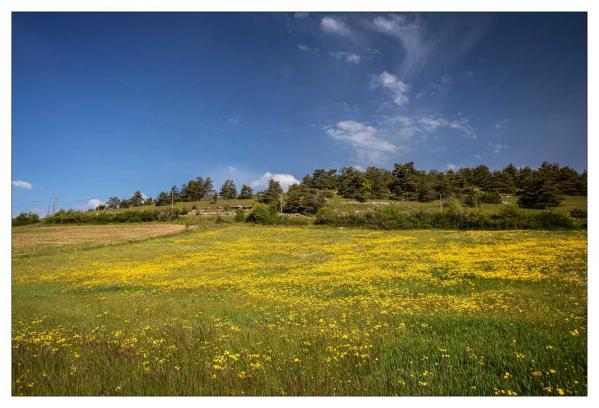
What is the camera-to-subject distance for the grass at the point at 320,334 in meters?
4.74

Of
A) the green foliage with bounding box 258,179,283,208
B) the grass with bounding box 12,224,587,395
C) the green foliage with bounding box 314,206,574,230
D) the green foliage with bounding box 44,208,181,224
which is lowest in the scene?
the grass with bounding box 12,224,587,395

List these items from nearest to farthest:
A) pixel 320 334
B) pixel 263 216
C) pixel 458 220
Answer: pixel 320 334
pixel 458 220
pixel 263 216

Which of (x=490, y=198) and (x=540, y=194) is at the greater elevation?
(x=490, y=198)

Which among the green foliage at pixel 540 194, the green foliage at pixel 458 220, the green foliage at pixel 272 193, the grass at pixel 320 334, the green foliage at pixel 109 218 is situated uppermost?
the green foliage at pixel 272 193

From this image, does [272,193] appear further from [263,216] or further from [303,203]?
[263,216]

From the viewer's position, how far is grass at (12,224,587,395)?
15.6 feet

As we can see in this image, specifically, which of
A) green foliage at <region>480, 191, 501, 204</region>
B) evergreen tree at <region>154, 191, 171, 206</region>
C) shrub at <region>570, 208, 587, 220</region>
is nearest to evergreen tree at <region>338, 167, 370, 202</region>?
green foliage at <region>480, 191, 501, 204</region>

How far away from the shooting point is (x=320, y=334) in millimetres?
6848

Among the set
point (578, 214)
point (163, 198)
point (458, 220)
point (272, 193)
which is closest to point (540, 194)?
point (578, 214)

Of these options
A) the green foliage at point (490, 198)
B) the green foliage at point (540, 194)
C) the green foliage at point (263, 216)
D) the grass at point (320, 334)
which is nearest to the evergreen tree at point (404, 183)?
the green foliage at point (490, 198)

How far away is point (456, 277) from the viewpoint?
14016 mm

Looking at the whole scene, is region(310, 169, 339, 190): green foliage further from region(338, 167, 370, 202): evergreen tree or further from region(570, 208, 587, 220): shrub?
region(570, 208, 587, 220): shrub

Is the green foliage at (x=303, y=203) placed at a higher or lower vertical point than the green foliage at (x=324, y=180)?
lower

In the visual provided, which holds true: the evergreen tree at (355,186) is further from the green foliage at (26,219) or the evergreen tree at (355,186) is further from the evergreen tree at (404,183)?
the green foliage at (26,219)
